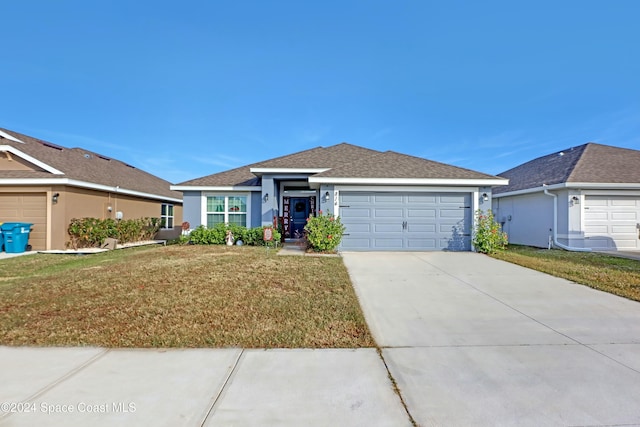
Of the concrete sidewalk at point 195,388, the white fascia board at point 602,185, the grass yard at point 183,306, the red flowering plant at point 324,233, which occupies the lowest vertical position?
the concrete sidewalk at point 195,388

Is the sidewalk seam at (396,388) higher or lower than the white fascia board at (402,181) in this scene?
lower

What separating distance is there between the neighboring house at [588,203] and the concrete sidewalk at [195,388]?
42.6 ft

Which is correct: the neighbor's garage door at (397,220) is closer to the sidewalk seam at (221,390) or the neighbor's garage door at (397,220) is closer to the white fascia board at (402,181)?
the white fascia board at (402,181)

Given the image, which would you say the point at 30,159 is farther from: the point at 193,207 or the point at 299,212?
the point at 299,212

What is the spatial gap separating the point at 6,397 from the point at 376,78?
53.7ft

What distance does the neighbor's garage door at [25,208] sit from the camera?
11359 millimetres

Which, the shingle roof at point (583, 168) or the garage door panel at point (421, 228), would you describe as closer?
Answer: the garage door panel at point (421, 228)

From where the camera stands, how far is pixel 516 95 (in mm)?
15086

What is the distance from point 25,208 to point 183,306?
1161cm

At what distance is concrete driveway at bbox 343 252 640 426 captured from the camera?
7.63 feet

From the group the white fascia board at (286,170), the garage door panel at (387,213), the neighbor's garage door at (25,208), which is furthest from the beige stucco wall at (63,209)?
the garage door panel at (387,213)

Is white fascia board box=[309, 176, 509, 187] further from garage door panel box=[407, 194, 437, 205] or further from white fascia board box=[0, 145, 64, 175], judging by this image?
white fascia board box=[0, 145, 64, 175]

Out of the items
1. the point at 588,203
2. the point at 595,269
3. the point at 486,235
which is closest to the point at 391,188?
the point at 486,235

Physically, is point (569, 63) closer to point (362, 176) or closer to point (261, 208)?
point (362, 176)
